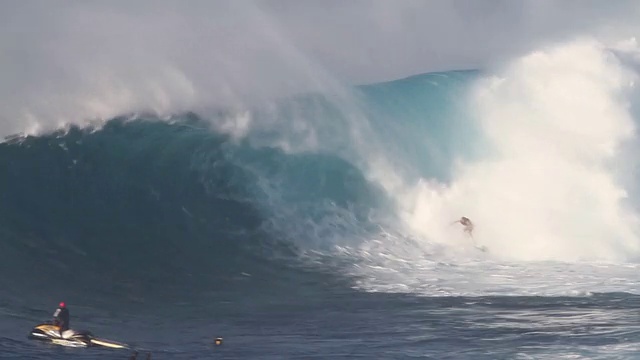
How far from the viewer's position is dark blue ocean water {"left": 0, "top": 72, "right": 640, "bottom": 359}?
1419 centimetres

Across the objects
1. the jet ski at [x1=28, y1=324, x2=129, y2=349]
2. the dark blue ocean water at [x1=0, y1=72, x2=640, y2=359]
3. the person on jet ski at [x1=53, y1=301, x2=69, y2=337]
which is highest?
the dark blue ocean water at [x1=0, y1=72, x2=640, y2=359]

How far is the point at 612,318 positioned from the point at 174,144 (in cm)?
1240

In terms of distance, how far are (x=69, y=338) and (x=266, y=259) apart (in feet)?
22.3

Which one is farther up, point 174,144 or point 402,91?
point 402,91

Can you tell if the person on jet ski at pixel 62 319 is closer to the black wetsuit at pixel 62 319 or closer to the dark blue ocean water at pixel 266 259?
the black wetsuit at pixel 62 319

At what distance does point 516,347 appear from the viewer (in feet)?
44.4

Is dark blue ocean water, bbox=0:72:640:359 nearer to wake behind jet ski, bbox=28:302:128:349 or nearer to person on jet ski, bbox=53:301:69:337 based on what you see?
wake behind jet ski, bbox=28:302:128:349

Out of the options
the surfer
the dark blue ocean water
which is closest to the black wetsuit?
the dark blue ocean water

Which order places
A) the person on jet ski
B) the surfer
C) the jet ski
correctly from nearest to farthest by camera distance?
the jet ski, the person on jet ski, the surfer

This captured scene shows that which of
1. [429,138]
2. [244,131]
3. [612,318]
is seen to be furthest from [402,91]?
[612,318]

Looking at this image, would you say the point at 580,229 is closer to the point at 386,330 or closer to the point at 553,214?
the point at 553,214

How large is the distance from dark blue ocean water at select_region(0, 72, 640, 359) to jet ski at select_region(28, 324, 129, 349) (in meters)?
0.21

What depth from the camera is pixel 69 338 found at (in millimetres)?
13734

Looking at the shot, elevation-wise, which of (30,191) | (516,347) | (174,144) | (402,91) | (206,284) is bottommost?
(516,347)
